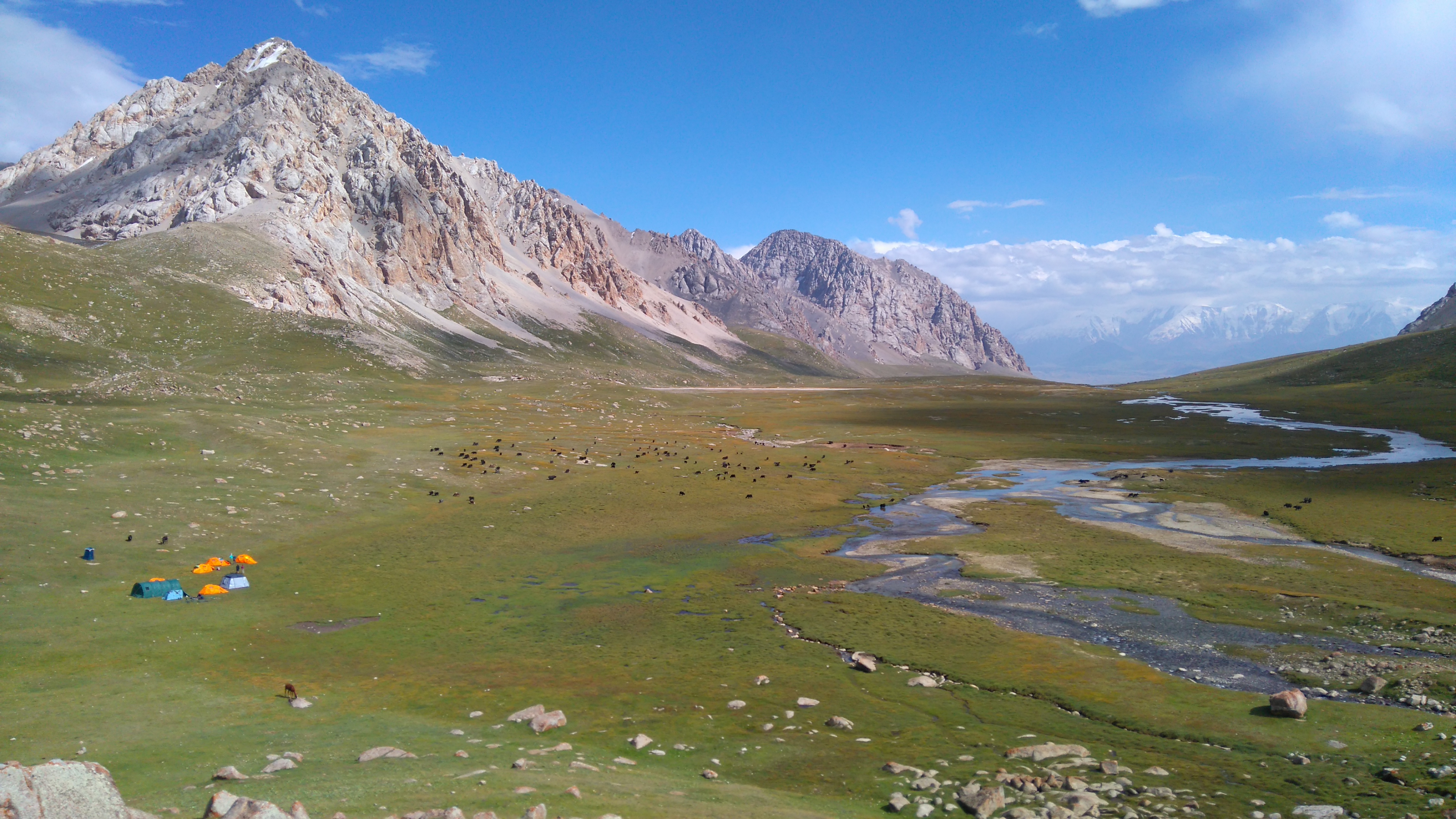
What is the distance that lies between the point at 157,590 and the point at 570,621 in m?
18.2

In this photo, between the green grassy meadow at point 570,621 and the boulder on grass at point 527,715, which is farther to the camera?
the boulder on grass at point 527,715

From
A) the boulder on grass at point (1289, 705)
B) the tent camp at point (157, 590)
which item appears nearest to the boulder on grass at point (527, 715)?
the tent camp at point (157, 590)

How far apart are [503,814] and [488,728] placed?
7720 mm

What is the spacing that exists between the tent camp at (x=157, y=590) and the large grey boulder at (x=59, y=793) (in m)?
24.7

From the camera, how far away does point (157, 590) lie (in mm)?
33406

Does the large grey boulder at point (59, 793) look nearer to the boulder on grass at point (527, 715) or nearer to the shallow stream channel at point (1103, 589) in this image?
the boulder on grass at point (527, 715)

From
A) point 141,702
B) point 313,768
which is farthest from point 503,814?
point 141,702

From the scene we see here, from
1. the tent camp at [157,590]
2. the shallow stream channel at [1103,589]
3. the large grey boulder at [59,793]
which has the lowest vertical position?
the shallow stream channel at [1103,589]

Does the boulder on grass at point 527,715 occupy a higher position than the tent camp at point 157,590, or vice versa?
the tent camp at point 157,590

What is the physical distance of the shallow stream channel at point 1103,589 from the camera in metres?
30.7

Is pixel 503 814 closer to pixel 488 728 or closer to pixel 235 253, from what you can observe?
pixel 488 728

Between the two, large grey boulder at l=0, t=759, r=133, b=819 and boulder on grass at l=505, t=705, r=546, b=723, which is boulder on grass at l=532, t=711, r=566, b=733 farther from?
large grey boulder at l=0, t=759, r=133, b=819

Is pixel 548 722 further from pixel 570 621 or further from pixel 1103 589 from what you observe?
pixel 1103 589

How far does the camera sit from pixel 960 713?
2434 cm
